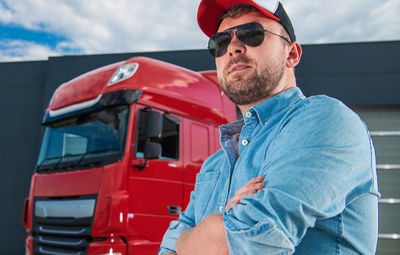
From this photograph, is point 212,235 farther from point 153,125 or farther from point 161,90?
point 161,90

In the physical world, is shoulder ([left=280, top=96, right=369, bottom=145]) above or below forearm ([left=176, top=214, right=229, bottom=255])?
above

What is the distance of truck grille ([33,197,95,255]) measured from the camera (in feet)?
10.3

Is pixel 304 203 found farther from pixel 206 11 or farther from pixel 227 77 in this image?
pixel 206 11

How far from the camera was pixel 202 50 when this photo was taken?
8.58 metres

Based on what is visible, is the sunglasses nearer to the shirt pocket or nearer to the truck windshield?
the shirt pocket

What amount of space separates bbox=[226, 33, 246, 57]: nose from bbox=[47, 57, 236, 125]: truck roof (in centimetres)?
204

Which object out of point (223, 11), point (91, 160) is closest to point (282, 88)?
point (223, 11)

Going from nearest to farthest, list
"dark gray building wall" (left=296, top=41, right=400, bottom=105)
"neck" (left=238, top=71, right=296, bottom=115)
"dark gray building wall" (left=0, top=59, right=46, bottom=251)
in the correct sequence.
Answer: "neck" (left=238, top=71, right=296, bottom=115) → "dark gray building wall" (left=296, top=41, right=400, bottom=105) → "dark gray building wall" (left=0, top=59, right=46, bottom=251)

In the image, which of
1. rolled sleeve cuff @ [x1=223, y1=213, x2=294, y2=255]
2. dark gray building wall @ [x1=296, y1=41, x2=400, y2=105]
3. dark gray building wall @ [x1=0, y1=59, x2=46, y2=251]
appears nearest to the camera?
rolled sleeve cuff @ [x1=223, y1=213, x2=294, y2=255]

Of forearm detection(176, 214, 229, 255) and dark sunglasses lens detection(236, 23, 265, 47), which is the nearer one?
forearm detection(176, 214, 229, 255)

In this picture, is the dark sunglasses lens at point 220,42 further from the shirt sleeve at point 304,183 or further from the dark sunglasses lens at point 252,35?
the shirt sleeve at point 304,183

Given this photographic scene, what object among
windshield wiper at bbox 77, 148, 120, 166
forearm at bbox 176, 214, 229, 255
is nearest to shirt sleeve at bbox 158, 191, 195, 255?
forearm at bbox 176, 214, 229, 255

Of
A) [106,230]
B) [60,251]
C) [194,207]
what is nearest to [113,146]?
[106,230]

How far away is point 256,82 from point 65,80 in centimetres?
851
